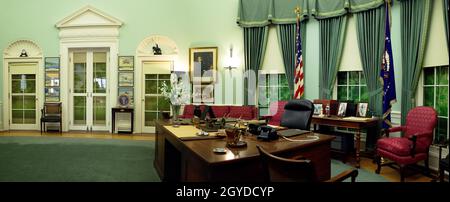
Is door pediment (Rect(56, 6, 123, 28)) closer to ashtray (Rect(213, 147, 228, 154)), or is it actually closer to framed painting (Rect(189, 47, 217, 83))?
framed painting (Rect(189, 47, 217, 83))

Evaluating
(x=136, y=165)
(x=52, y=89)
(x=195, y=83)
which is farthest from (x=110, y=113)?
(x=136, y=165)

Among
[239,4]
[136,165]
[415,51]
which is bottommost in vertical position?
[136,165]

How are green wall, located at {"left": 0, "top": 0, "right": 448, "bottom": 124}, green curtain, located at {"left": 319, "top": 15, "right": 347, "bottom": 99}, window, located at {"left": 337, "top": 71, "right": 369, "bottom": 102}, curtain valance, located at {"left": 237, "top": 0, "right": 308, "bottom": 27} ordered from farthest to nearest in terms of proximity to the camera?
green wall, located at {"left": 0, "top": 0, "right": 448, "bottom": 124}, curtain valance, located at {"left": 237, "top": 0, "right": 308, "bottom": 27}, green curtain, located at {"left": 319, "top": 15, "right": 347, "bottom": 99}, window, located at {"left": 337, "top": 71, "right": 369, "bottom": 102}

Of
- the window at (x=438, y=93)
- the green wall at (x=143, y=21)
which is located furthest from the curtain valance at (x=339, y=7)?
the green wall at (x=143, y=21)

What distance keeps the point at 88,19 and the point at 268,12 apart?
491 cm

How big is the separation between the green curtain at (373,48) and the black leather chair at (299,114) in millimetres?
1954

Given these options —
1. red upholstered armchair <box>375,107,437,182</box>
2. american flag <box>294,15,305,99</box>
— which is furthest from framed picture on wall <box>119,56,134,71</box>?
red upholstered armchair <box>375,107,437,182</box>

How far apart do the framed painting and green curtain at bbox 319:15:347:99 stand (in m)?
2.62

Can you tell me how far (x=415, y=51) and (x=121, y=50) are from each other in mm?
6643

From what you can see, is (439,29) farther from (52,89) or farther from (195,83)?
(52,89)

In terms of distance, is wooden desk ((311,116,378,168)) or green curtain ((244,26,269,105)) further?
green curtain ((244,26,269,105))

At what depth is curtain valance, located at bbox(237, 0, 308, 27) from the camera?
5.88 metres

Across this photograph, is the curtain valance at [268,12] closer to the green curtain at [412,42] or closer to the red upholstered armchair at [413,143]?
Answer: the green curtain at [412,42]

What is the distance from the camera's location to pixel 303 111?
3.47 m
